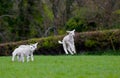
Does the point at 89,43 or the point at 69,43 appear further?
the point at 89,43

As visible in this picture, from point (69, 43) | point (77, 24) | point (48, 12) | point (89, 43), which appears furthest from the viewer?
point (48, 12)

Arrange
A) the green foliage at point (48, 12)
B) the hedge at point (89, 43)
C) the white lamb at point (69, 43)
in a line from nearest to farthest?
the white lamb at point (69, 43)
the hedge at point (89, 43)
the green foliage at point (48, 12)

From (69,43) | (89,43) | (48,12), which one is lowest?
(89,43)

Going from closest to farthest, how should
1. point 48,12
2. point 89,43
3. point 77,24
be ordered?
point 89,43 < point 77,24 < point 48,12

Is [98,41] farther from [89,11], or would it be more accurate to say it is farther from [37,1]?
[37,1]

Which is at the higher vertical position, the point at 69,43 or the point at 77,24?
the point at 77,24

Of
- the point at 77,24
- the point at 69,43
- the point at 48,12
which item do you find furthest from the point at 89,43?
the point at 48,12

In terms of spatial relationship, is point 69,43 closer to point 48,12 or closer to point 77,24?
point 77,24

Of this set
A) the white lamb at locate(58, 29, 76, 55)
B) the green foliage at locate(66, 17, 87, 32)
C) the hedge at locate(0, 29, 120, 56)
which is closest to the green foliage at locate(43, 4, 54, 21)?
the green foliage at locate(66, 17, 87, 32)

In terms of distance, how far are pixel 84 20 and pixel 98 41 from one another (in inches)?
388

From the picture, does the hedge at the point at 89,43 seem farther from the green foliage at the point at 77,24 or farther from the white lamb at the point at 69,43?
the green foliage at the point at 77,24

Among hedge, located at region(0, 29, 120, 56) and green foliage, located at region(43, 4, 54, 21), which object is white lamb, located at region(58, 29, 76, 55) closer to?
hedge, located at region(0, 29, 120, 56)

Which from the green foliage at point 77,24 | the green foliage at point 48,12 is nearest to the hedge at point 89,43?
the green foliage at point 77,24

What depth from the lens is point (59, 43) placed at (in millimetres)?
28938
